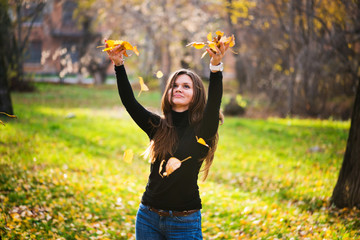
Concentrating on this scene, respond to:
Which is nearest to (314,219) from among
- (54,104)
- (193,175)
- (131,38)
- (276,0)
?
(193,175)

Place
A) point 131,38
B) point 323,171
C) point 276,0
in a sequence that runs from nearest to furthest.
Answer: point 323,171 → point 276,0 → point 131,38

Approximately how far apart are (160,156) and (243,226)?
2.67 meters

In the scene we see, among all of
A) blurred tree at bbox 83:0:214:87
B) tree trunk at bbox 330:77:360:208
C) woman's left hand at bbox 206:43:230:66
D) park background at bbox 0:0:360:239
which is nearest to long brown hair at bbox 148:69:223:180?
woman's left hand at bbox 206:43:230:66

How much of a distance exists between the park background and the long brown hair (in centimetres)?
101

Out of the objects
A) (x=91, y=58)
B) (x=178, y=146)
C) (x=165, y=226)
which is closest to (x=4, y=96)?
(x=178, y=146)

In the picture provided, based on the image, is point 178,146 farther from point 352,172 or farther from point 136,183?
point 136,183

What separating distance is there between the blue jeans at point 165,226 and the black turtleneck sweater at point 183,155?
2.5 inches

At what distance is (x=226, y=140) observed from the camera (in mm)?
10461

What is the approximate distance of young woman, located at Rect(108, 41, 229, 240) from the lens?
8.32 ft

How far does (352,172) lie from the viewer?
5000mm

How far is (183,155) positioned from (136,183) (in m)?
4.33

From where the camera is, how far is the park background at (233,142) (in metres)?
4.90

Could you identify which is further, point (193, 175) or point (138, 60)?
point (138, 60)

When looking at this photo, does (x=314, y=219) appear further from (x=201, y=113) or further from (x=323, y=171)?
(x=201, y=113)
